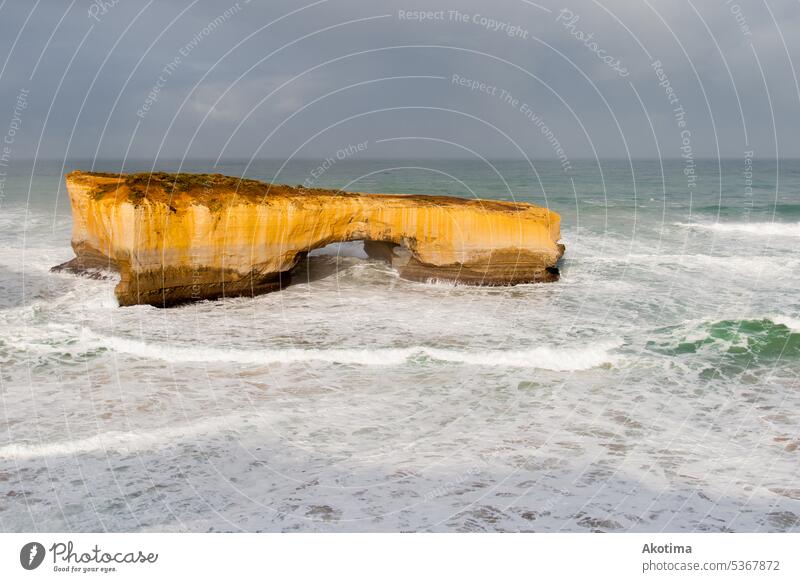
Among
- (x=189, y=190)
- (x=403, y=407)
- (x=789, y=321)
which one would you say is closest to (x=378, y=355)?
(x=403, y=407)

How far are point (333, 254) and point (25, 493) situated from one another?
1457 cm

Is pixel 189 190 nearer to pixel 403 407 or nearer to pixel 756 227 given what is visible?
pixel 403 407

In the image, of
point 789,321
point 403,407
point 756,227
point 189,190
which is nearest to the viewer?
point 403,407

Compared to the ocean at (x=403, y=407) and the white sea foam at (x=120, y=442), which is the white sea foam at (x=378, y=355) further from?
the white sea foam at (x=120, y=442)

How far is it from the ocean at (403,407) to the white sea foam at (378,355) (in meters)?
0.05

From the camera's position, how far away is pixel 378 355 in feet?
37.1

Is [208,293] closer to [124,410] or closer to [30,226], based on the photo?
[124,410]

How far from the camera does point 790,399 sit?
9758 millimetres

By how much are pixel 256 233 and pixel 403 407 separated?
726cm

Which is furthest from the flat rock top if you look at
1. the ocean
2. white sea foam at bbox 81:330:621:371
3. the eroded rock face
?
white sea foam at bbox 81:330:621:371

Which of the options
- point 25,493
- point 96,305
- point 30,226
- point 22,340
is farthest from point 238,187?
point 30,226

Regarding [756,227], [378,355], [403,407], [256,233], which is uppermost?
[756,227]

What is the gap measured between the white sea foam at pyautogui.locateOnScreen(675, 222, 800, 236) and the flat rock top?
19.6 meters

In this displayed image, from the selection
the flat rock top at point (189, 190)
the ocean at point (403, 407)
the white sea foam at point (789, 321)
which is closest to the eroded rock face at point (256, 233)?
the flat rock top at point (189, 190)
